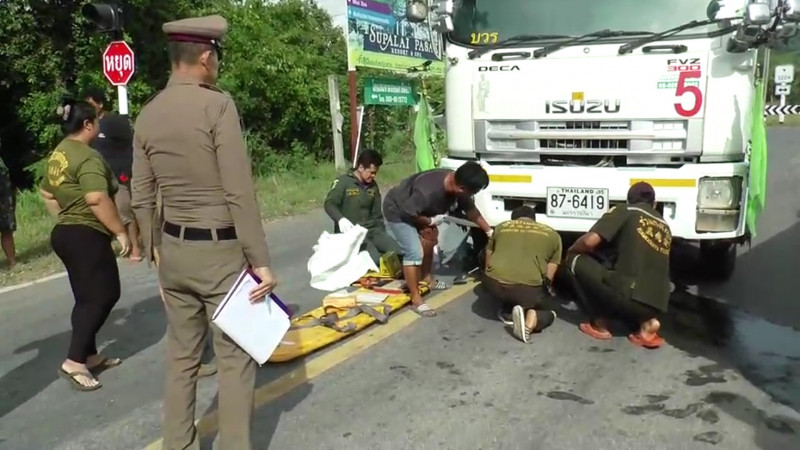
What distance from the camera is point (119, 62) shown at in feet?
31.3

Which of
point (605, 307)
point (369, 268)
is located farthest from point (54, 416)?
point (605, 307)

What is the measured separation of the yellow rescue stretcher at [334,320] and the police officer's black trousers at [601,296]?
1347mm

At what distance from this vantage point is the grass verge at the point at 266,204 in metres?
7.86

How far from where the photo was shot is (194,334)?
3.31 m

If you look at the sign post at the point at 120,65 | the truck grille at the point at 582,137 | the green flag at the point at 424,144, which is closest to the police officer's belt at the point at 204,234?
the truck grille at the point at 582,137

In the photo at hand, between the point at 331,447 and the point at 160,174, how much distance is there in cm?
151

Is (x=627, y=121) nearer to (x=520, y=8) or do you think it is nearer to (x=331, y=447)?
(x=520, y=8)

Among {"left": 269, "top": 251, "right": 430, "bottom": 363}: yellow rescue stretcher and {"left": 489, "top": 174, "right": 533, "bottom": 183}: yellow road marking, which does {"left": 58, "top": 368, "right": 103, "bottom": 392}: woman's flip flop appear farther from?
{"left": 489, "top": 174, "right": 533, "bottom": 183}: yellow road marking

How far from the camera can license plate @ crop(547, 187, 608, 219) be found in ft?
18.8

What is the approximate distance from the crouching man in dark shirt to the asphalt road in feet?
0.71

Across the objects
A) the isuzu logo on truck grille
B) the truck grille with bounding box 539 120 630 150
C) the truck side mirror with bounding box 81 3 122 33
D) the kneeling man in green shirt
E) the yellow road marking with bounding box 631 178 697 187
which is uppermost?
the truck side mirror with bounding box 81 3 122 33

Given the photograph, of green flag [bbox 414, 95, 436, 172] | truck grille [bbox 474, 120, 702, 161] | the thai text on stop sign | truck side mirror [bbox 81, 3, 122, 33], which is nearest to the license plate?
truck grille [bbox 474, 120, 702, 161]

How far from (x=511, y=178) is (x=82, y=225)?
10.6ft

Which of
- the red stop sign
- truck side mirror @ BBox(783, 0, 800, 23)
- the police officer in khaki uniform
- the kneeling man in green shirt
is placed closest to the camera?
the police officer in khaki uniform
